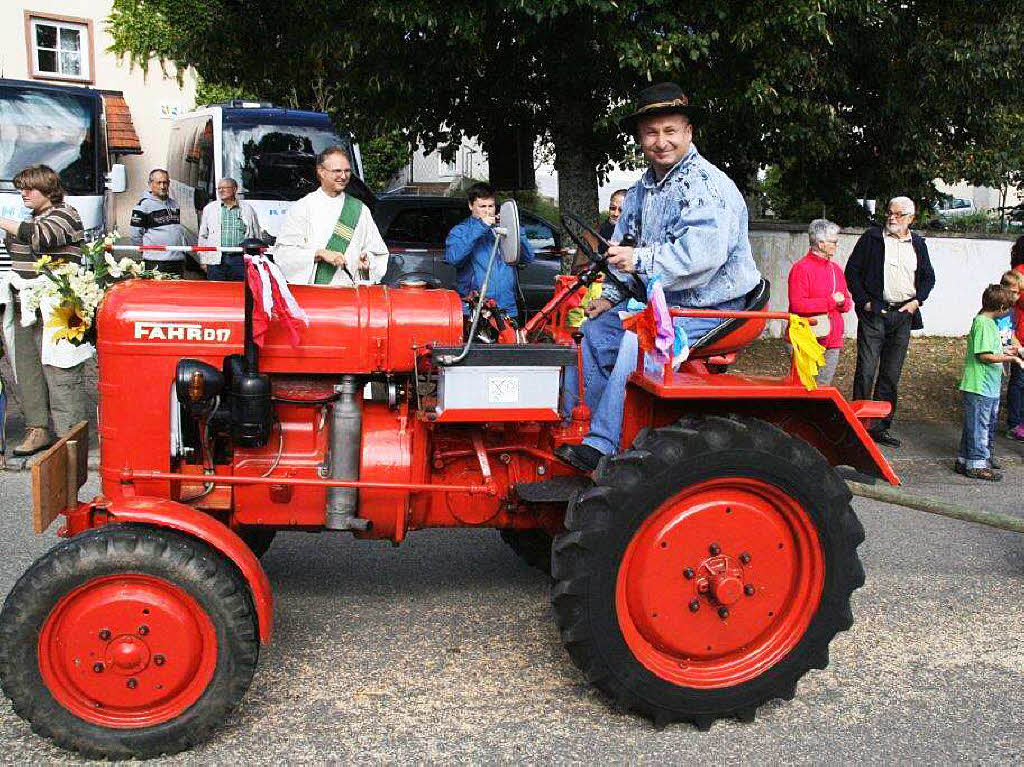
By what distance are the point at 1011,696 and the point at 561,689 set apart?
1.63m

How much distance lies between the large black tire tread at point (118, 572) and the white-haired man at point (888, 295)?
230 inches

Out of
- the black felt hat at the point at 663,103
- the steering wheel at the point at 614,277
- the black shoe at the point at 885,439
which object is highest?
the black felt hat at the point at 663,103

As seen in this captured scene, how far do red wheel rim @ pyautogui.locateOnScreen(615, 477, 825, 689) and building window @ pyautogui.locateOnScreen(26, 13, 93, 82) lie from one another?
20224 mm

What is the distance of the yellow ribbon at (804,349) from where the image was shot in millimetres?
3459

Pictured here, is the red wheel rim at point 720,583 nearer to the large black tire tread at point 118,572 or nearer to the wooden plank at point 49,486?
the large black tire tread at point 118,572

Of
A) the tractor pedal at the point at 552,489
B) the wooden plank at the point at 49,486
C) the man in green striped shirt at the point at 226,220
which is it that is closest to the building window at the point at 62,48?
the man in green striped shirt at the point at 226,220

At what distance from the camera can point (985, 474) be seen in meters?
7.12

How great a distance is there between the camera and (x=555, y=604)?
3.34 metres

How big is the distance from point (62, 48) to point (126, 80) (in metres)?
1.29

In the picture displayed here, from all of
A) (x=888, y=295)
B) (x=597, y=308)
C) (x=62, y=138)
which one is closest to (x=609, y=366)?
(x=597, y=308)

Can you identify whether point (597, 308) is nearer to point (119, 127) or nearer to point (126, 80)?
point (119, 127)

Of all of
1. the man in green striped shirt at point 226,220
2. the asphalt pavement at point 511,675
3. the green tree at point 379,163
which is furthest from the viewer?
the green tree at point 379,163

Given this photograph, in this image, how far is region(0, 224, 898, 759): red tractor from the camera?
3148 mm

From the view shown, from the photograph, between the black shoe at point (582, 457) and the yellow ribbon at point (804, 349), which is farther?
the black shoe at point (582, 457)
